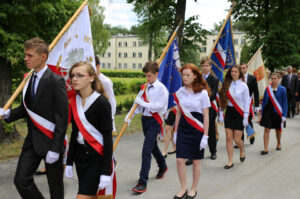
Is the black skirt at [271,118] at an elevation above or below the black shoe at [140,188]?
above

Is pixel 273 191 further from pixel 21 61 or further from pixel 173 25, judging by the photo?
pixel 173 25

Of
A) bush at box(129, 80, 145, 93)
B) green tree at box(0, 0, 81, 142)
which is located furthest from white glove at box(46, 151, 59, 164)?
bush at box(129, 80, 145, 93)

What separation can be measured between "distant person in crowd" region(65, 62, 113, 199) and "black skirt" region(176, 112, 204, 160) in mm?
1837

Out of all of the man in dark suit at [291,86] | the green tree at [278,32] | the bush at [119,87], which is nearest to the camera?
the man in dark suit at [291,86]

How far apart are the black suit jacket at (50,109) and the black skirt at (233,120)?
4.05 meters

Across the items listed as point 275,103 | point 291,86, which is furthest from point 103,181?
point 291,86

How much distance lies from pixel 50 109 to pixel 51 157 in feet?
1.62

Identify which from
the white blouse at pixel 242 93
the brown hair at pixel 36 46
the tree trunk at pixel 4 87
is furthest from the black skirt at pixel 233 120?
the tree trunk at pixel 4 87

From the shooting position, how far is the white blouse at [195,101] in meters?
4.92

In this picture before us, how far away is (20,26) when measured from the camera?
7.83 m

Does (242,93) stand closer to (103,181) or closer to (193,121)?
(193,121)

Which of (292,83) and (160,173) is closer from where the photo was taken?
(160,173)

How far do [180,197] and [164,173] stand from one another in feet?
3.99

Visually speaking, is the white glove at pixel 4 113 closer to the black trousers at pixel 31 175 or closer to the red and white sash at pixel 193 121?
the black trousers at pixel 31 175
